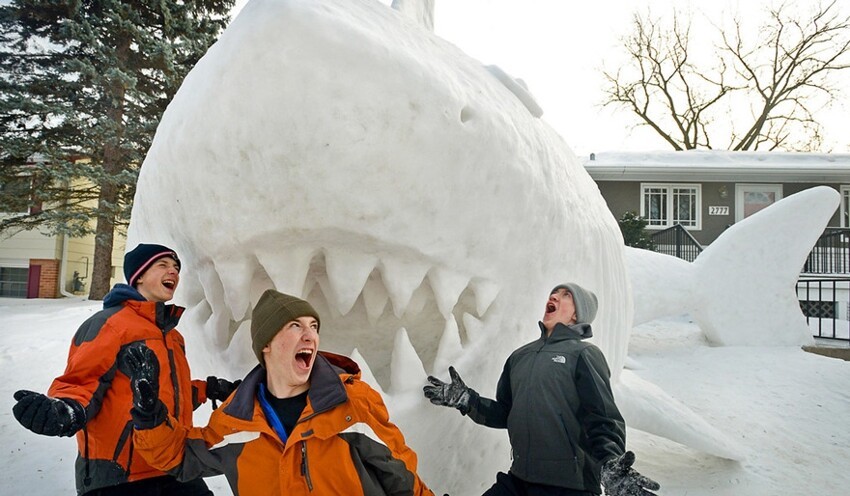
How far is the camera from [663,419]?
2.71m

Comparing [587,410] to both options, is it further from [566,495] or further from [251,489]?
[251,489]

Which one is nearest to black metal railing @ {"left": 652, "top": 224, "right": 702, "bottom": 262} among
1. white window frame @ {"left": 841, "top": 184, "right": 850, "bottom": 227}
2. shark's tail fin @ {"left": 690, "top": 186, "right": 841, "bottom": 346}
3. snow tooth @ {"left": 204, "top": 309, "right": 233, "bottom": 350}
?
white window frame @ {"left": 841, "top": 184, "right": 850, "bottom": 227}

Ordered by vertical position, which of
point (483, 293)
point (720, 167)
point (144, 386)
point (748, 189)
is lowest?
point (144, 386)

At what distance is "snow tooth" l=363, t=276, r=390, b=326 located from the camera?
1565 mm

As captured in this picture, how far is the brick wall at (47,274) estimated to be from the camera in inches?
651

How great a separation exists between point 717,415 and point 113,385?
4.34m

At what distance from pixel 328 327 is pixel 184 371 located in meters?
0.41

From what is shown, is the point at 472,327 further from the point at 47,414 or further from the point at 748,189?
the point at 748,189

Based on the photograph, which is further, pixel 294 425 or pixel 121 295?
pixel 121 295

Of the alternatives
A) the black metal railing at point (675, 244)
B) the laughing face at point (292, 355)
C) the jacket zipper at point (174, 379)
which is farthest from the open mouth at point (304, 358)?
the black metal railing at point (675, 244)

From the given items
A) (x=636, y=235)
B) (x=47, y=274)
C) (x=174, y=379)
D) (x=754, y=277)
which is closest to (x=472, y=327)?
(x=174, y=379)

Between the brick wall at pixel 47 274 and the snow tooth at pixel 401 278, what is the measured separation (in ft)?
61.0

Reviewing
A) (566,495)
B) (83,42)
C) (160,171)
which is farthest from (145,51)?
(566,495)

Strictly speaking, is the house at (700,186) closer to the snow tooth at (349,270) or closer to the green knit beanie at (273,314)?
the snow tooth at (349,270)
